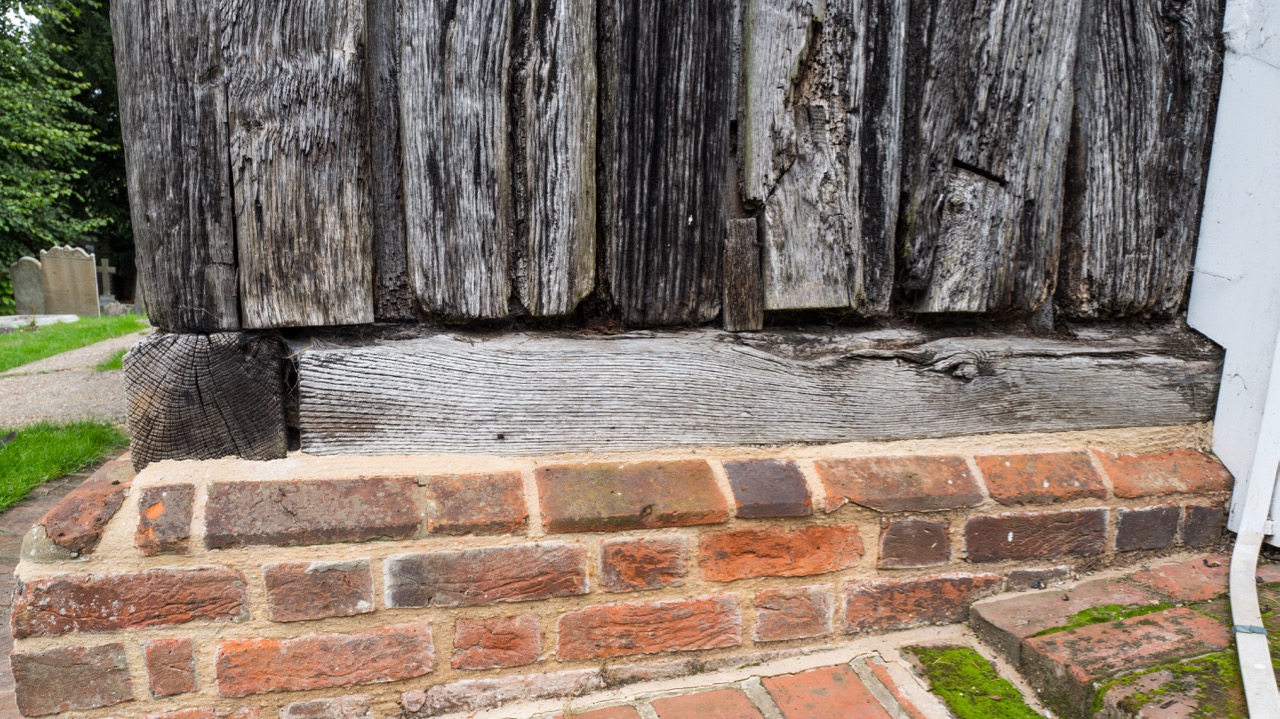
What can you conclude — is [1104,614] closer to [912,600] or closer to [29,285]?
[912,600]

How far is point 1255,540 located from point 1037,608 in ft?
1.65

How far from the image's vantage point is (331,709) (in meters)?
1.14

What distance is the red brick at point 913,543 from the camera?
4.30 ft

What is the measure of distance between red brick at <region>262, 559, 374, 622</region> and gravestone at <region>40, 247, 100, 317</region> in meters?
12.1

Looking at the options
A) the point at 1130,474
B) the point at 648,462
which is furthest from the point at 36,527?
the point at 1130,474

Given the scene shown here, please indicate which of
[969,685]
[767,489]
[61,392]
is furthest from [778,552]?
[61,392]

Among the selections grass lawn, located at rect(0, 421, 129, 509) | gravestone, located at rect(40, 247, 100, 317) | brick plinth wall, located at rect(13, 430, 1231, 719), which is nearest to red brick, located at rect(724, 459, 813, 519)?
brick plinth wall, located at rect(13, 430, 1231, 719)

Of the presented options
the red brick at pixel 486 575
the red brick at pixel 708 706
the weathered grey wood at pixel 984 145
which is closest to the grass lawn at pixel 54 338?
the red brick at pixel 486 575

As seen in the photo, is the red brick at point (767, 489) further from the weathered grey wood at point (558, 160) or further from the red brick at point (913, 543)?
the weathered grey wood at point (558, 160)

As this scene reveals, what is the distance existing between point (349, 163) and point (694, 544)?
0.84 m

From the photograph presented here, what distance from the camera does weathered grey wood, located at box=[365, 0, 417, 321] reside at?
1.12 metres

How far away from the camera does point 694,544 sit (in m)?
1.23

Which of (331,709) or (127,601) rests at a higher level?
(127,601)

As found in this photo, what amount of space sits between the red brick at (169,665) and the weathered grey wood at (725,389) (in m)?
0.34
